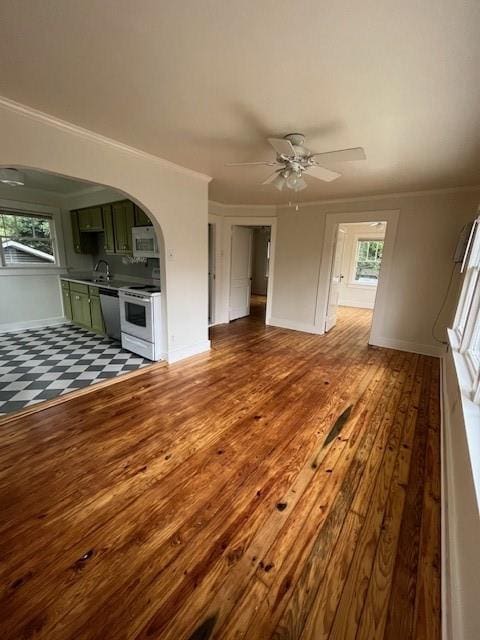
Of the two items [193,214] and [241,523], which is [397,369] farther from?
[193,214]

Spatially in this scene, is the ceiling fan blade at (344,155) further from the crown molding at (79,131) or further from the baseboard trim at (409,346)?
the baseboard trim at (409,346)

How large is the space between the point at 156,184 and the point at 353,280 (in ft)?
21.4

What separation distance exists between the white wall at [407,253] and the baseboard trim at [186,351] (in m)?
2.25

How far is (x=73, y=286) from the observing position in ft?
16.4

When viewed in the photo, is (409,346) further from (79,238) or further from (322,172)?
(79,238)

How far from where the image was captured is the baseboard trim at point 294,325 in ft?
17.5

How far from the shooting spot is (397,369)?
374cm

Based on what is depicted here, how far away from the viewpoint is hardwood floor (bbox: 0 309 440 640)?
115 cm

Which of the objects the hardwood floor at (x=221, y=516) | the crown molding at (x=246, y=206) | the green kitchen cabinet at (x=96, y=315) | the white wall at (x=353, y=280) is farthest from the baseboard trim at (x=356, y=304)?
the green kitchen cabinet at (x=96, y=315)

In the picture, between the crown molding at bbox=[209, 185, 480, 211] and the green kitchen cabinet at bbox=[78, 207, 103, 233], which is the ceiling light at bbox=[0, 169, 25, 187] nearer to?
the green kitchen cabinet at bbox=[78, 207, 103, 233]

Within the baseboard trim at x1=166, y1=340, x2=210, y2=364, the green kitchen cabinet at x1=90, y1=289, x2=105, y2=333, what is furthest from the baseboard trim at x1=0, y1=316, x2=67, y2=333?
the baseboard trim at x1=166, y1=340, x2=210, y2=364

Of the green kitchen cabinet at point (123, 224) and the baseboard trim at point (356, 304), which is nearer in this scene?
the green kitchen cabinet at point (123, 224)

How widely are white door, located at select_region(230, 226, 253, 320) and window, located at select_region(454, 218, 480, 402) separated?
388cm

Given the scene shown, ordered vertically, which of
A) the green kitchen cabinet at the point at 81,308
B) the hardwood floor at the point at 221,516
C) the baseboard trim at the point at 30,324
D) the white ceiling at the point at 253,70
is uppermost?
the white ceiling at the point at 253,70
